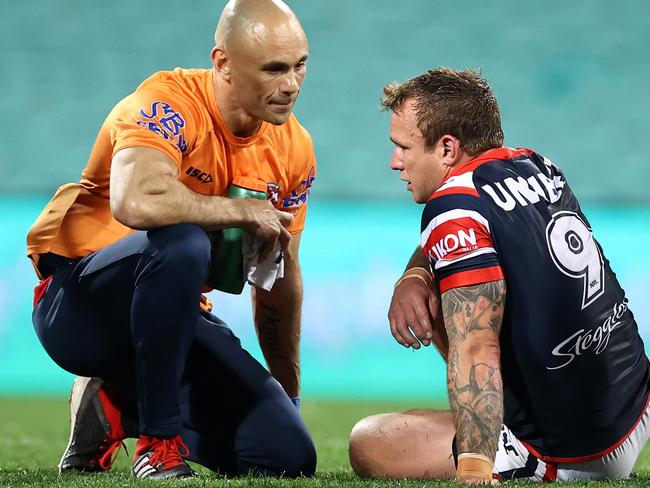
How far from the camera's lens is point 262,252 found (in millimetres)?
3041

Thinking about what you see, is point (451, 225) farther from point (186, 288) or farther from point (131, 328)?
point (131, 328)

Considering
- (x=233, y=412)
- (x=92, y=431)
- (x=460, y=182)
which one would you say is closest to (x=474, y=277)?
(x=460, y=182)

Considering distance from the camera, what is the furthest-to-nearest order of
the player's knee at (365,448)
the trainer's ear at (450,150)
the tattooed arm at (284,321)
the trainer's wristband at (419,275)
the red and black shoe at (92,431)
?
1. the tattooed arm at (284,321)
2. the red and black shoe at (92,431)
3. the player's knee at (365,448)
4. the trainer's wristband at (419,275)
5. the trainer's ear at (450,150)

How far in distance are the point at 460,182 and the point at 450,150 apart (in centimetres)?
20

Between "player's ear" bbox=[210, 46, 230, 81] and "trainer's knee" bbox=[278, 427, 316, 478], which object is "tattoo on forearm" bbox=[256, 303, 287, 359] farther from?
"player's ear" bbox=[210, 46, 230, 81]

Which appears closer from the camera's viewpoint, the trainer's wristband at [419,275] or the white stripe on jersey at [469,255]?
the white stripe on jersey at [469,255]

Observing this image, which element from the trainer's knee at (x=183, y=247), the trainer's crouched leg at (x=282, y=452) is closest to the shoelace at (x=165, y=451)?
the trainer's crouched leg at (x=282, y=452)

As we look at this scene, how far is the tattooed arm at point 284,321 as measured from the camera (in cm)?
342

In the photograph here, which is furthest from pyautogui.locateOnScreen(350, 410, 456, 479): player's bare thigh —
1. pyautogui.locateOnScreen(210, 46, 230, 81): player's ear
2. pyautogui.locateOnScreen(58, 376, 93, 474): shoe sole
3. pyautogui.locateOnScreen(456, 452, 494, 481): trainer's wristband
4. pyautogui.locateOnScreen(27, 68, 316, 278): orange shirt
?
pyautogui.locateOnScreen(210, 46, 230, 81): player's ear

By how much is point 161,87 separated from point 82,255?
597mm

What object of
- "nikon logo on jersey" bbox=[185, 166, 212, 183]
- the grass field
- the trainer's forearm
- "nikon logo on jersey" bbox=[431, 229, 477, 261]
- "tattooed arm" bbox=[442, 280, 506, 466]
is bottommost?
the grass field

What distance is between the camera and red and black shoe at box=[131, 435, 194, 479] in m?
2.76

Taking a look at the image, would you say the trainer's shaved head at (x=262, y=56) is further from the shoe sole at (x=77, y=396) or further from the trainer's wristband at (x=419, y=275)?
the shoe sole at (x=77, y=396)

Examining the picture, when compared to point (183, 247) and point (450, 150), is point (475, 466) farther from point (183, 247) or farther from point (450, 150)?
point (183, 247)
